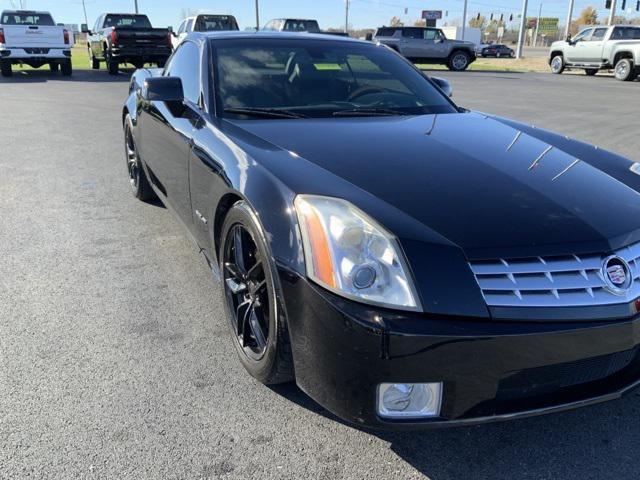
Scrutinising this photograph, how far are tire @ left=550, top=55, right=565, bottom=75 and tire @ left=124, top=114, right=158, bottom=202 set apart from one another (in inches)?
957

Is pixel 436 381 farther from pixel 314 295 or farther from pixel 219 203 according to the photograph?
pixel 219 203

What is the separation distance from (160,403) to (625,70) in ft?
76.8

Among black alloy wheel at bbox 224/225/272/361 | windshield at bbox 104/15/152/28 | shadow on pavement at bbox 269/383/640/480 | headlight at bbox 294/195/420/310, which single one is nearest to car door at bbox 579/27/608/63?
windshield at bbox 104/15/152/28

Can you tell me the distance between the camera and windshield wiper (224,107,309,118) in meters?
3.19

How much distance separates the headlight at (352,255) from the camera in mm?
1907

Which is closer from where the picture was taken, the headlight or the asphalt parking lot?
the headlight

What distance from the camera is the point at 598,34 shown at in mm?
22766

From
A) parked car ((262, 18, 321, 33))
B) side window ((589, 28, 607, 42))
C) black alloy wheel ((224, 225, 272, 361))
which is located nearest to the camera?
black alloy wheel ((224, 225, 272, 361))

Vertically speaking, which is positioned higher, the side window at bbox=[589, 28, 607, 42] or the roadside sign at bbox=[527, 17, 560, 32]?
the roadside sign at bbox=[527, 17, 560, 32]

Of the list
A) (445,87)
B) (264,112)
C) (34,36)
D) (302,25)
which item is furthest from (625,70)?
(264,112)

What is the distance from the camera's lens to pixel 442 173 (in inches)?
99.9

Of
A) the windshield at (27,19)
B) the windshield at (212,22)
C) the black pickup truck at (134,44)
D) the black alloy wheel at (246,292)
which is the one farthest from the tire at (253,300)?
the windshield at (212,22)

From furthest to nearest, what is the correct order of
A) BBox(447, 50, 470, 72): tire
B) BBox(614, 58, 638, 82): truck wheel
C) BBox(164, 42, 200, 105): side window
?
BBox(447, 50, 470, 72): tire
BBox(614, 58, 638, 82): truck wheel
BBox(164, 42, 200, 105): side window

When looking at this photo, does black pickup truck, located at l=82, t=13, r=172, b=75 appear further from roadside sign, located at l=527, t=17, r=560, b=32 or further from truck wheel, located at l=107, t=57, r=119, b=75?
roadside sign, located at l=527, t=17, r=560, b=32
